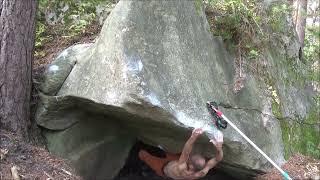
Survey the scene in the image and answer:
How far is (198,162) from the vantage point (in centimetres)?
571

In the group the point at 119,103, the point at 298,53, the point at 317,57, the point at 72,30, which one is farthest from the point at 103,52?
the point at 317,57

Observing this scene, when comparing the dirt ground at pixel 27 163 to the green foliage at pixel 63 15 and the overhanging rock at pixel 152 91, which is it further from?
the green foliage at pixel 63 15

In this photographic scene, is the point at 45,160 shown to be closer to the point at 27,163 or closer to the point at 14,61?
the point at 27,163

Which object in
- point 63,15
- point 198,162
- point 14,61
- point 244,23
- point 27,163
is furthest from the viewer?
point 63,15

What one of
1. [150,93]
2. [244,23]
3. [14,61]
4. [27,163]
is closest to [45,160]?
[27,163]

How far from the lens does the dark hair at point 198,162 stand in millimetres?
5703

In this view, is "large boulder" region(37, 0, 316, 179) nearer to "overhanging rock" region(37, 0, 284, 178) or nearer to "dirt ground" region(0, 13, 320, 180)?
"overhanging rock" region(37, 0, 284, 178)

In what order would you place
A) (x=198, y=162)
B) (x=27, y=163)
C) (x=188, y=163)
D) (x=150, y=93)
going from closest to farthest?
(x=150, y=93) → (x=27, y=163) → (x=198, y=162) → (x=188, y=163)

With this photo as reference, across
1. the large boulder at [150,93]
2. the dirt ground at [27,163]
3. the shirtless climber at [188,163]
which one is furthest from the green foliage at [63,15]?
the shirtless climber at [188,163]

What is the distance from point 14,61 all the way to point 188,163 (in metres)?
2.49

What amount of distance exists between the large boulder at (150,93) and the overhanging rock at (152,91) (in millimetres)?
11

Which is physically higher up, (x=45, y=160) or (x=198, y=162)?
(x=45, y=160)

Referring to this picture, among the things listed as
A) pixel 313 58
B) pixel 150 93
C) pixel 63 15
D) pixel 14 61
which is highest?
pixel 63 15

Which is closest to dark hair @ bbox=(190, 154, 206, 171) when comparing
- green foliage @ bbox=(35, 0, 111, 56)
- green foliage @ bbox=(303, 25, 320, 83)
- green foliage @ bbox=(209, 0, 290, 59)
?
green foliage @ bbox=(209, 0, 290, 59)
